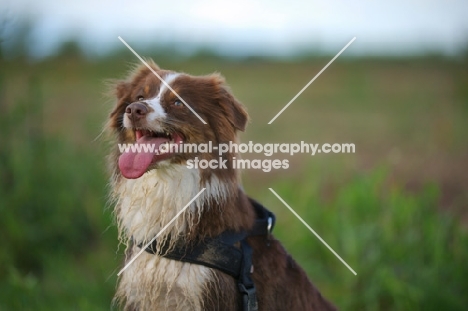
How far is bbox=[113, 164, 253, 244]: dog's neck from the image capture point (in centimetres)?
313

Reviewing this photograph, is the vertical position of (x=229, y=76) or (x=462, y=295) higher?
(x=229, y=76)

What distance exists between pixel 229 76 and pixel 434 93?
377 centimetres

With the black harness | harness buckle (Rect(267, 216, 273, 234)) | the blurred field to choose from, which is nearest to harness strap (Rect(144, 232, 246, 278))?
the black harness

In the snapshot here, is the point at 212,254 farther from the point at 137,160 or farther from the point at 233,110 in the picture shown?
the point at 233,110

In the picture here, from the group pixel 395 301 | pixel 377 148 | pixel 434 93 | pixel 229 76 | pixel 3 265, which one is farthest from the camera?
pixel 229 76

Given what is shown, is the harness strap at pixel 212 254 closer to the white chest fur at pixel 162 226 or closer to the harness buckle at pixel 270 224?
the white chest fur at pixel 162 226

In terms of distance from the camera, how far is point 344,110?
10367 mm

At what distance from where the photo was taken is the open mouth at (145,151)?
3025mm

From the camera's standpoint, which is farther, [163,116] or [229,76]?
[229,76]

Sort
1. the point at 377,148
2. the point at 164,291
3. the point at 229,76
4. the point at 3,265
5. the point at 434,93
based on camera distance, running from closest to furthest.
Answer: the point at 164,291
the point at 3,265
the point at 377,148
the point at 434,93
the point at 229,76

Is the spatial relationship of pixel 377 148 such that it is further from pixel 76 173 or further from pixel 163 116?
pixel 163 116

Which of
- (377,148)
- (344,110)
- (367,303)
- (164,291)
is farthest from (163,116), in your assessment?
(344,110)

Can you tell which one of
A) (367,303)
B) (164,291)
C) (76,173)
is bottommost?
(367,303)

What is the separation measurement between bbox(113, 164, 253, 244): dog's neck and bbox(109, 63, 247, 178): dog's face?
0.12 meters
